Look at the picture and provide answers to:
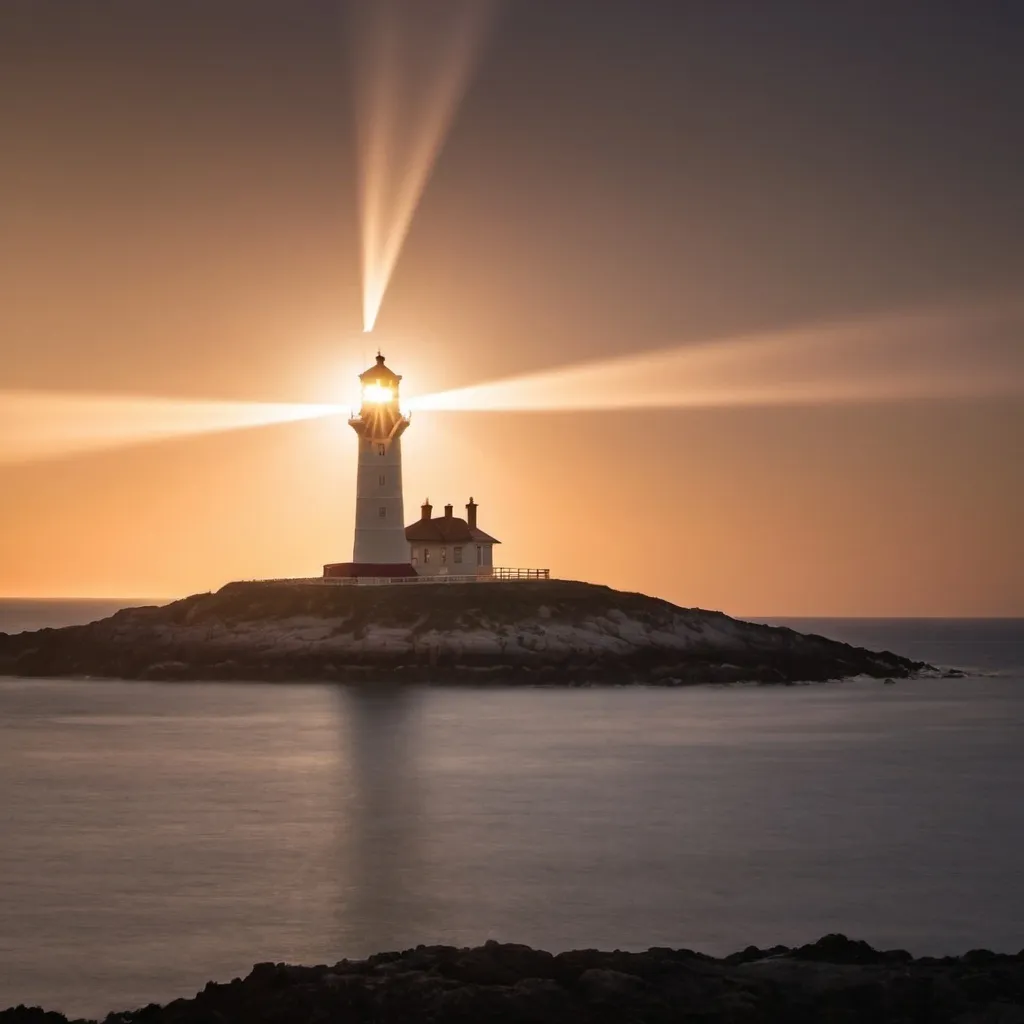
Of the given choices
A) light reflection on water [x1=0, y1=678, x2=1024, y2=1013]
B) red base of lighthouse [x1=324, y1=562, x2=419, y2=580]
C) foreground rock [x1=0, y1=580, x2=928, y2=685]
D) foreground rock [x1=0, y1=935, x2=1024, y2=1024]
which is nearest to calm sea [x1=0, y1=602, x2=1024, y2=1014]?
light reflection on water [x1=0, y1=678, x2=1024, y2=1013]

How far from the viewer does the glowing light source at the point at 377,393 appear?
6538cm

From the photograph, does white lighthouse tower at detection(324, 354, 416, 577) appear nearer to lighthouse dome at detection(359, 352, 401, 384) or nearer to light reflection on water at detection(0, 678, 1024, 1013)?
lighthouse dome at detection(359, 352, 401, 384)

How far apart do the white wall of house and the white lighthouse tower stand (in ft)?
8.44

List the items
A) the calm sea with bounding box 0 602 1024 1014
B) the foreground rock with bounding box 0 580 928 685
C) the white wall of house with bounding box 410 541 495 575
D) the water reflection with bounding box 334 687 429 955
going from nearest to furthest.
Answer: the calm sea with bounding box 0 602 1024 1014 < the water reflection with bounding box 334 687 429 955 < the foreground rock with bounding box 0 580 928 685 < the white wall of house with bounding box 410 541 495 575

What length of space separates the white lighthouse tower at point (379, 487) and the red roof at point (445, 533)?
2.71 meters

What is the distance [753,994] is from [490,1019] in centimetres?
266

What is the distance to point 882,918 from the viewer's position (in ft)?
65.2

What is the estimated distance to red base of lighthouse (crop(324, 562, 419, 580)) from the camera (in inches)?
2544

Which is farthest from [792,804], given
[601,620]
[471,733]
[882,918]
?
[601,620]

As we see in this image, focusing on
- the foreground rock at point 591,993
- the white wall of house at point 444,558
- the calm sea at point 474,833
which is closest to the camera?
the foreground rock at point 591,993

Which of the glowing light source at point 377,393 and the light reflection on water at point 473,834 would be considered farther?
the glowing light source at point 377,393

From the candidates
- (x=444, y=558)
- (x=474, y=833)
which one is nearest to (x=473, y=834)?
(x=474, y=833)

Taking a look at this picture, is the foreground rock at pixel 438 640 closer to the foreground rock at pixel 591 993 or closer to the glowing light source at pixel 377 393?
the glowing light source at pixel 377 393

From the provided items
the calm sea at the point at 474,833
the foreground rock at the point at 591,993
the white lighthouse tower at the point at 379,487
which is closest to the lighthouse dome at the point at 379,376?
the white lighthouse tower at the point at 379,487
